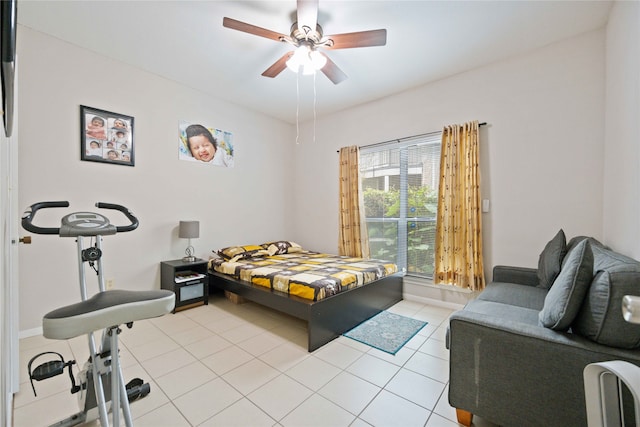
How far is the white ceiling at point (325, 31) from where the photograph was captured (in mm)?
2242

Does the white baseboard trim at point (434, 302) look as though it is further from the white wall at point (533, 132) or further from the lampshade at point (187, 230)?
the lampshade at point (187, 230)

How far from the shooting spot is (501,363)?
132cm

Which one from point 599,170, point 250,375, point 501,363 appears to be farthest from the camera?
point 599,170

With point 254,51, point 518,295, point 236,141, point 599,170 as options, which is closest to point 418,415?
point 518,295

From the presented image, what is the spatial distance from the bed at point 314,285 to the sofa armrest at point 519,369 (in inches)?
46.3

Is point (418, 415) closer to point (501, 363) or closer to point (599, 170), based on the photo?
point (501, 363)

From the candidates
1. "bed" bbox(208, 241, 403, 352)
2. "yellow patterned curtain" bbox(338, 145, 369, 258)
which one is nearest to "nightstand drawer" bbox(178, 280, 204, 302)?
"bed" bbox(208, 241, 403, 352)

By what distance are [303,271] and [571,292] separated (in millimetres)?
2248

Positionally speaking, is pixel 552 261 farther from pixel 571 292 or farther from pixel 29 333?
pixel 29 333

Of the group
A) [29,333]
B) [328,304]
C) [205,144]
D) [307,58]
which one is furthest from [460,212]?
[29,333]

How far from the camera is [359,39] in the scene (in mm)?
2170

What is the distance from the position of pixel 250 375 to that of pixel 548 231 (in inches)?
123

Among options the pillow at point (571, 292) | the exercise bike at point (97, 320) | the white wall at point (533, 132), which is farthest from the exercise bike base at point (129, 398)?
the white wall at point (533, 132)

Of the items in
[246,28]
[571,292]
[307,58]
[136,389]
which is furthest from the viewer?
[307,58]
